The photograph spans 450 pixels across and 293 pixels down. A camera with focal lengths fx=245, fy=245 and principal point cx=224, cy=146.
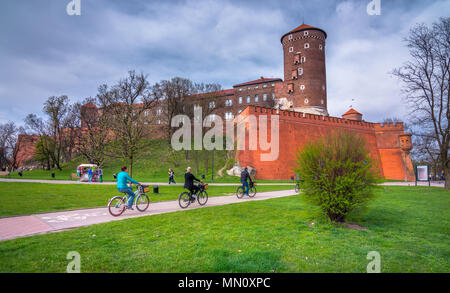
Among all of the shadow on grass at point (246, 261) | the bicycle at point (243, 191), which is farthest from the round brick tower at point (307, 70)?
the shadow on grass at point (246, 261)

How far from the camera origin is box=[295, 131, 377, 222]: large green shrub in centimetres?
670

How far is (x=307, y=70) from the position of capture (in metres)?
50.8

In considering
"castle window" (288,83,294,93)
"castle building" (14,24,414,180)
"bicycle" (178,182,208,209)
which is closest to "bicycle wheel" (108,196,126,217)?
"bicycle" (178,182,208,209)

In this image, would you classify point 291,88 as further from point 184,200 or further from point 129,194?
point 129,194

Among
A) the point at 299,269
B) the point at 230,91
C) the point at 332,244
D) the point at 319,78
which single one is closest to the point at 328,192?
the point at 332,244

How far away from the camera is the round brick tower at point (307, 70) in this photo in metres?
50.4

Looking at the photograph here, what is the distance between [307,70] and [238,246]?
5199 cm

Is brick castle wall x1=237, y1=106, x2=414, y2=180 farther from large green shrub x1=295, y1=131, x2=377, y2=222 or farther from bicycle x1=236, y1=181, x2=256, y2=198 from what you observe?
large green shrub x1=295, y1=131, x2=377, y2=222

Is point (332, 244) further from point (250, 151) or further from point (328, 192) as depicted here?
point (250, 151)

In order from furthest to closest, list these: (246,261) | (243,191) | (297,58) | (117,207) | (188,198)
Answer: (297,58) → (243,191) → (188,198) → (117,207) → (246,261)

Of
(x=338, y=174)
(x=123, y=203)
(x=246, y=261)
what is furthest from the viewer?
(x=123, y=203)

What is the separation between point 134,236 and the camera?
5.64 m

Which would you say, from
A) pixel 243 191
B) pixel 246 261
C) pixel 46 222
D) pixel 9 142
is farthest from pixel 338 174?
pixel 9 142
